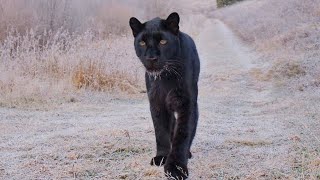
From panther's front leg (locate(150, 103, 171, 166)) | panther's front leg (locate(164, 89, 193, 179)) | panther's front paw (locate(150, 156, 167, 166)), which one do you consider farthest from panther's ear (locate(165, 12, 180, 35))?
panther's front paw (locate(150, 156, 167, 166))

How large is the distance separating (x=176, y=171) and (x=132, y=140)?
53.1 inches

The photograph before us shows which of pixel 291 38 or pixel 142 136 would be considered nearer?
pixel 142 136

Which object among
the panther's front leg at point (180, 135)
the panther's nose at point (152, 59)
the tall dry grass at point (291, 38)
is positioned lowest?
the tall dry grass at point (291, 38)

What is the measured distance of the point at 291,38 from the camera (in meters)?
14.9

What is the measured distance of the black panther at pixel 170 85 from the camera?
366 cm

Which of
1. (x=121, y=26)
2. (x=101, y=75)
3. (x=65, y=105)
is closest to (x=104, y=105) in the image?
(x=65, y=105)

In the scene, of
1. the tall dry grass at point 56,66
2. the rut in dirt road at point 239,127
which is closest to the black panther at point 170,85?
the rut in dirt road at point 239,127

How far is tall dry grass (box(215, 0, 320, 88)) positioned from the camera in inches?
423

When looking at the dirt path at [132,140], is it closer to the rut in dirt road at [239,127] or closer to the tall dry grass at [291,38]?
the rut in dirt road at [239,127]

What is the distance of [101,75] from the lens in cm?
931

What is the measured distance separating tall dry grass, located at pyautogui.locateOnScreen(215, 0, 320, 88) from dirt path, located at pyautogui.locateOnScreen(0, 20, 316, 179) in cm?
228

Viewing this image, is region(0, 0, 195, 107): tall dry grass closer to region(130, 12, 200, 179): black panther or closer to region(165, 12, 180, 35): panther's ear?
region(130, 12, 200, 179): black panther

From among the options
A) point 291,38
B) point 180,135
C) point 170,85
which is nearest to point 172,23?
point 170,85

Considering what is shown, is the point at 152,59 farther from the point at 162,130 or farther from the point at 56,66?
the point at 56,66
